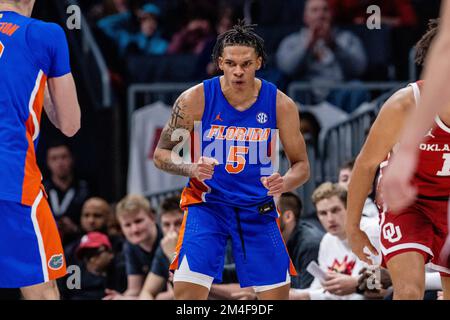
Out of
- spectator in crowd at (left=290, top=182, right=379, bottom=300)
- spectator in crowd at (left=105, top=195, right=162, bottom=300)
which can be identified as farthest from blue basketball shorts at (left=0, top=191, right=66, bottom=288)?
spectator in crowd at (left=105, top=195, right=162, bottom=300)

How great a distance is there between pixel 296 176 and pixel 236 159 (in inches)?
13.3

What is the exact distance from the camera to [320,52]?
8781 mm

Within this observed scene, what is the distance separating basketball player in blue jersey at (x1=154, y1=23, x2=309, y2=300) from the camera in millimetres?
4992

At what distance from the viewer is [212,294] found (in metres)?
6.43

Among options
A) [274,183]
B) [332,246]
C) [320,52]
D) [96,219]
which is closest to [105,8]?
[320,52]

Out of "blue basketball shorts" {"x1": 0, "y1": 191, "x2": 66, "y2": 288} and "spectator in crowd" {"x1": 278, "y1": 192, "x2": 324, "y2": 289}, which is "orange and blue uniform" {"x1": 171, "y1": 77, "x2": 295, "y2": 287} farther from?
"spectator in crowd" {"x1": 278, "y1": 192, "x2": 324, "y2": 289}

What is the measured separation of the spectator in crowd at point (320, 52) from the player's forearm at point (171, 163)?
380 cm

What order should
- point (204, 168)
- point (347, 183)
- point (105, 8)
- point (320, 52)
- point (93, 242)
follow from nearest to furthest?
point (204, 168)
point (347, 183)
point (93, 242)
point (320, 52)
point (105, 8)

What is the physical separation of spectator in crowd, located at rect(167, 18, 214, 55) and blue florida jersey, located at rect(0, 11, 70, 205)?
5.44 metres

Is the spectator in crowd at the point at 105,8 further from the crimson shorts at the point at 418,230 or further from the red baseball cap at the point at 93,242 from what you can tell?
the crimson shorts at the point at 418,230

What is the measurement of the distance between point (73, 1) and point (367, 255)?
16.8 ft

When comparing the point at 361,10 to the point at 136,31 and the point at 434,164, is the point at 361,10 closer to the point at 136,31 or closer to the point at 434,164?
the point at 136,31

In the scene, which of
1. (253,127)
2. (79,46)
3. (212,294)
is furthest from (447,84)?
(79,46)
